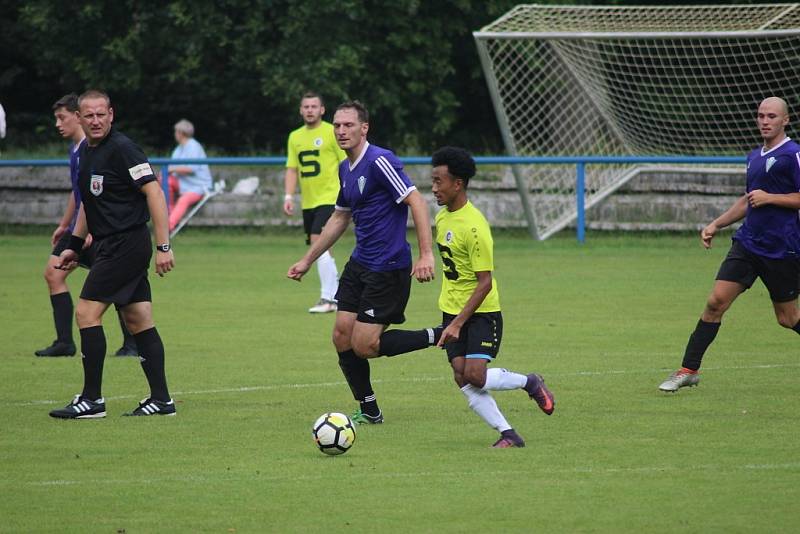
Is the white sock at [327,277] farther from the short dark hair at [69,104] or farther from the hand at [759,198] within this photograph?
the hand at [759,198]

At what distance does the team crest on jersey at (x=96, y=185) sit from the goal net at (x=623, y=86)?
12.4m

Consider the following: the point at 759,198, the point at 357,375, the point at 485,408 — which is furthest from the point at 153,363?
the point at 759,198

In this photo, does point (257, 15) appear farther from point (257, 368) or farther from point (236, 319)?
point (257, 368)

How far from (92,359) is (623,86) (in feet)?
52.1

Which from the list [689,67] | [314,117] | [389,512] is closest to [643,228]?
[689,67]

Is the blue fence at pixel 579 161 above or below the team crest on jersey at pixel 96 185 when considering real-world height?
below

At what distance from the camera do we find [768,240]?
9.52m

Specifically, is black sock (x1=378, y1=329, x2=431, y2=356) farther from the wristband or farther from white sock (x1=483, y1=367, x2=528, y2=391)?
the wristband

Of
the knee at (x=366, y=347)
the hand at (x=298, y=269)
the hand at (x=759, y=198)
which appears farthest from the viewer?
the hand at (x=759, y=198)

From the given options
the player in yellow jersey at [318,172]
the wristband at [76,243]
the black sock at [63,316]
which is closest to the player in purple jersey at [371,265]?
the wristband at [76,243]

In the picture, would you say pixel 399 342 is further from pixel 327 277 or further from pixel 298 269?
pixel 327 277

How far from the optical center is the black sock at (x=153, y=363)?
893cm

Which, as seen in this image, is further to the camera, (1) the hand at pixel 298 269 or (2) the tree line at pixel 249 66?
(2) the tree line at pixel 249 66

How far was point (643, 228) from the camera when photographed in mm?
21891
